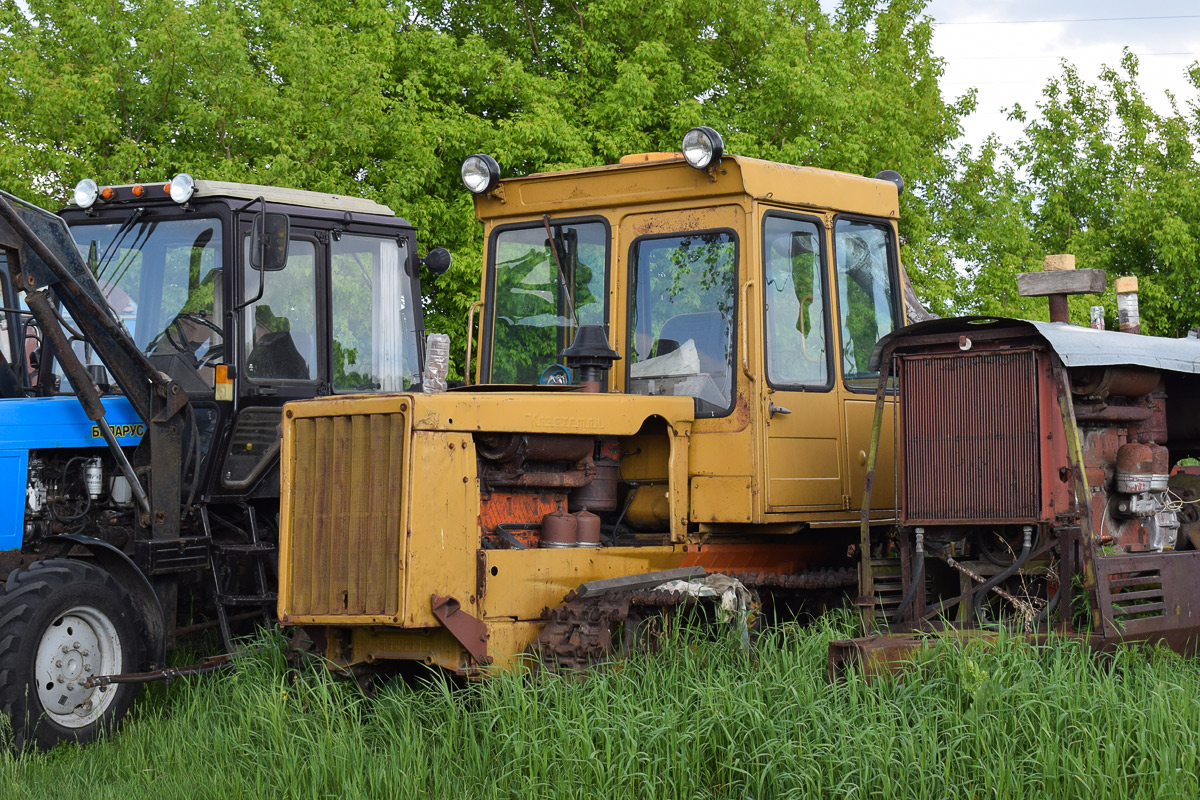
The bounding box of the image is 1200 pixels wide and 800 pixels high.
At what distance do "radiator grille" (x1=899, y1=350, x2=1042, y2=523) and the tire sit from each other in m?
4.19

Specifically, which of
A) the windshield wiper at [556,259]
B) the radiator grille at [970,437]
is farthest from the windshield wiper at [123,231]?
the radiator grille at [970,437]

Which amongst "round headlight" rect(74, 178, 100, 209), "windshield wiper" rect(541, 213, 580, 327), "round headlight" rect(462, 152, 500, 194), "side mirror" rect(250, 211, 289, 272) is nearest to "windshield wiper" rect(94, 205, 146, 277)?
"round headlight" rect(74, 178, 100, 209)

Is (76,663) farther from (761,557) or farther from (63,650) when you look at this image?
(761,557)

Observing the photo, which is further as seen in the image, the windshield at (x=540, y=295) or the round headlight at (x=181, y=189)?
the round headlight at (x=181, y=189)

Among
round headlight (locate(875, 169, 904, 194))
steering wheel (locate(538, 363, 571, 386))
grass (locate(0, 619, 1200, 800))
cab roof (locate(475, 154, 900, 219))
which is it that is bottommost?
grass (locate(0, 619, 1200, 800))

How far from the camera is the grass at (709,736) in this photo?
474cm

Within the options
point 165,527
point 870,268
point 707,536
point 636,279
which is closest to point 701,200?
point 636,279

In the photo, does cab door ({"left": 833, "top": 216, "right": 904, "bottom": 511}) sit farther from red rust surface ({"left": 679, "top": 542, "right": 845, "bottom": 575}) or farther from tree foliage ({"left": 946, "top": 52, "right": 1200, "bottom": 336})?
tree foliage ({"left": 946, "top": 52, "right": 1200, "bottom": 336})

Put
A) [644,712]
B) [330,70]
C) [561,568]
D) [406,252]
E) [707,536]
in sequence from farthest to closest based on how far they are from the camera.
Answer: [330,70] → [406,252] → [707,536] → [561,568] → [644,712]

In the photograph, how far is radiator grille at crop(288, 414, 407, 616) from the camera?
19.3ft

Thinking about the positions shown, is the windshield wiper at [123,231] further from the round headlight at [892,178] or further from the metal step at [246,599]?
the round headlight at [892,178]

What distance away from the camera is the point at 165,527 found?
771cm

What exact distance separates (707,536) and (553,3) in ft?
43.7

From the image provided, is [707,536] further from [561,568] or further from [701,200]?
[701,200]
